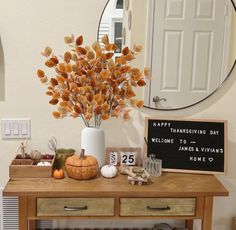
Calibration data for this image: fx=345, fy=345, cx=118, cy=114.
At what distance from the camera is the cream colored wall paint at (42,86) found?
190 centimetres

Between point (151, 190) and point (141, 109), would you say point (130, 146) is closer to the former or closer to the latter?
point (141, 109)

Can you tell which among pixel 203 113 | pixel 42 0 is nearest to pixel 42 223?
pixel 203 113

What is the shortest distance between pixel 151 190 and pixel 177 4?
104 centimetres

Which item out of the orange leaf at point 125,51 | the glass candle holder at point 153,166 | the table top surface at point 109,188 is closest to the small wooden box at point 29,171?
the table top surface at point 109,188

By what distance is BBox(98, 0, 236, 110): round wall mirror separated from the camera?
194 centimetres

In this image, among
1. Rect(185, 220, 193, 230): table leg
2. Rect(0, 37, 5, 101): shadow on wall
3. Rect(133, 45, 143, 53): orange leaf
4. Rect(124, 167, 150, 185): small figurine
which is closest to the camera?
Rect(124, 167, 150, 185): small figurine

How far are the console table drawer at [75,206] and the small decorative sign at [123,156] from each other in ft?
1.20

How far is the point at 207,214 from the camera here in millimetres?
1673

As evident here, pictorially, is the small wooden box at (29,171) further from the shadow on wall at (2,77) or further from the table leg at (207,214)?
the table leg at (207,214)

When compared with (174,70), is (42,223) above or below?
below

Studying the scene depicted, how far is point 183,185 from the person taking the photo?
172cm

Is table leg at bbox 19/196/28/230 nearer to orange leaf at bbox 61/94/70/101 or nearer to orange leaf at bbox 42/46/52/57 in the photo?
orange leaf at bbox 61/94/70/101

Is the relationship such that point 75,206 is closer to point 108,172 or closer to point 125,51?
point 108,172

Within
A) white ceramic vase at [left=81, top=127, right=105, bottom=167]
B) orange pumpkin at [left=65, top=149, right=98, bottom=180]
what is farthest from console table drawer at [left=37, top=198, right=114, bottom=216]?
white ceramic vase at [left=81, top=127, right=105, bottom=167]
